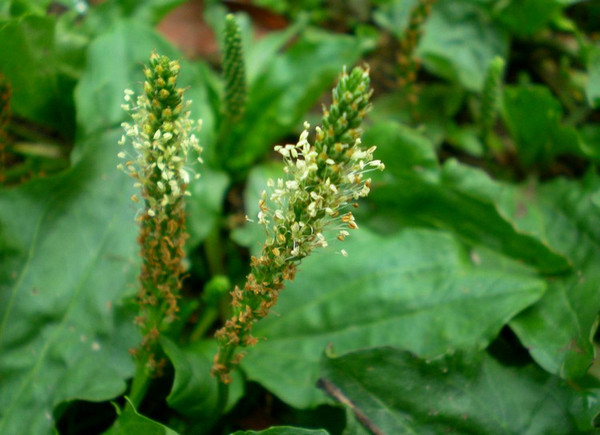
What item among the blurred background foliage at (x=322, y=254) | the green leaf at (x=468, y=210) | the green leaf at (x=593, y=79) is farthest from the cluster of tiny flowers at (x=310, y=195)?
the green leaf at (x=593, y=79)

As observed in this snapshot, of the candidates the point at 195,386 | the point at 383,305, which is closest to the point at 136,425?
the point at 195,386

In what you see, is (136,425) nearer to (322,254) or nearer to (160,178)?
(160,178)

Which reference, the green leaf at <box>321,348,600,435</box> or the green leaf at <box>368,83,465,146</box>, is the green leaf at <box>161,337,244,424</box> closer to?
the green leaf at <box>321,348,600,435</box>

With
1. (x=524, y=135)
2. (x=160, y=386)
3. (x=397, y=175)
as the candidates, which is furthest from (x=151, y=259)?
(x=524, y=135)

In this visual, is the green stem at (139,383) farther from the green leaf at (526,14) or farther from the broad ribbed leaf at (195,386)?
the green leaf at (526,14)

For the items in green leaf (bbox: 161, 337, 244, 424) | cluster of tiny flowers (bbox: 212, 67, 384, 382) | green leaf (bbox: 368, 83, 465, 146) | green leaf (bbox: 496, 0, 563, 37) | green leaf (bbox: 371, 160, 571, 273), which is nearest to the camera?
cluster of tiny flowers (bbox: 212, 67, 384, 382)

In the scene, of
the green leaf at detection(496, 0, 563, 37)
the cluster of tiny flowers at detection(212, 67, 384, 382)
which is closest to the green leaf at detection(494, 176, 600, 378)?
the green leaf at detection(496, 0, 563, 37)
